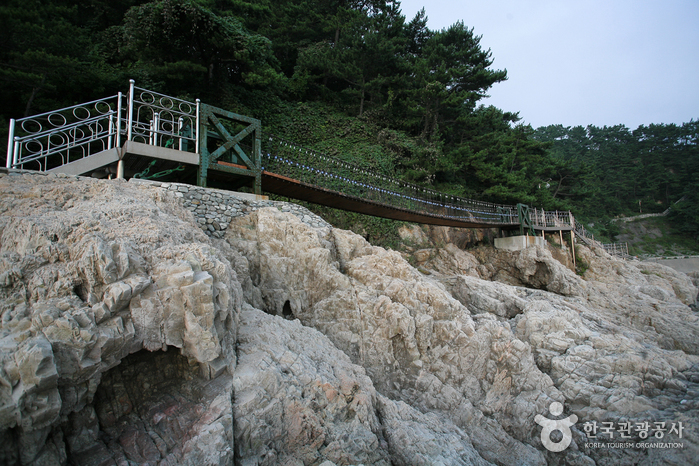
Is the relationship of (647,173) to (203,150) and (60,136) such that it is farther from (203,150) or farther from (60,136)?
(60,136)

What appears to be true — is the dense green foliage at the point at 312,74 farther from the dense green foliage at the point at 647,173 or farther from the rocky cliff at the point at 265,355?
the dense green foliage at the point at 647,173

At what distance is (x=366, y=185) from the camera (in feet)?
38.2

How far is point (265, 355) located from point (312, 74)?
1930cm

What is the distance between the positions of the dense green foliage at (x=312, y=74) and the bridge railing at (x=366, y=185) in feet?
5.65

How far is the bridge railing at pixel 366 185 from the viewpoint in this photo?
9.93 m

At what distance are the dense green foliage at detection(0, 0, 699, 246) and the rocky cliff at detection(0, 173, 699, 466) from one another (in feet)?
23.1

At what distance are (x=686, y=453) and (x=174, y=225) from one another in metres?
8.34

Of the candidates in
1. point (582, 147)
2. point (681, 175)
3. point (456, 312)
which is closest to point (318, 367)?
point (456, 312)

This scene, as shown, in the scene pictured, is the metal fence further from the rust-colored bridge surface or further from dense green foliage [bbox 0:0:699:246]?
the rust-colored bridge surface

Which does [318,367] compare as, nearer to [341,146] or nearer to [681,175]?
[341,146]

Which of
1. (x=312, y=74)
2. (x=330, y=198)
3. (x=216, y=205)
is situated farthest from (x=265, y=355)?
(x=312, y=74)

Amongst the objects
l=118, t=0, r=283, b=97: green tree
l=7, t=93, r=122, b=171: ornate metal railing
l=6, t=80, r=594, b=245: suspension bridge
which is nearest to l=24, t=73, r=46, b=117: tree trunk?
l=6, t=80, r=594, b=245: suspension bridge

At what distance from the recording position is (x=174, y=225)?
5.38m

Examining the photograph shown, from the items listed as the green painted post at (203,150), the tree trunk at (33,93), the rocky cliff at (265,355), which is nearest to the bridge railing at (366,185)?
the green painted post at (203,150)
